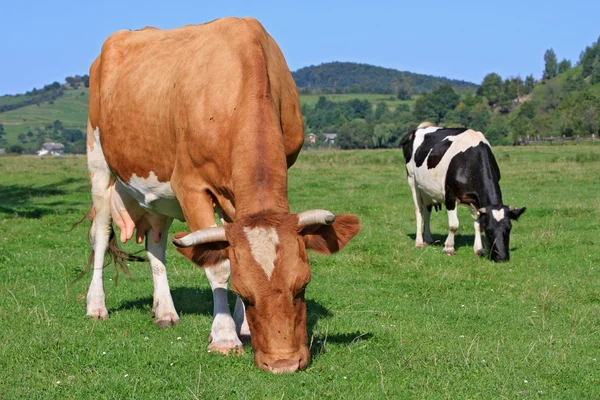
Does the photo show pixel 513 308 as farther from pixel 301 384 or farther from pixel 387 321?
pixel 301 384

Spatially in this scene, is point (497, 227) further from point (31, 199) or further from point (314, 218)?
point (31, 199)

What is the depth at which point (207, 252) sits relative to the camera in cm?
616

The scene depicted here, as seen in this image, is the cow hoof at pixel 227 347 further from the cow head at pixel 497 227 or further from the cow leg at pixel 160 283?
the cow head at pixel 497 227

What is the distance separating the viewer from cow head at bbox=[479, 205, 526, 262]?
13.5 meters

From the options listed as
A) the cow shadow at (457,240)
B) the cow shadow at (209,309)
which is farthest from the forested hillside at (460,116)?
the cow shadow at (209,309)

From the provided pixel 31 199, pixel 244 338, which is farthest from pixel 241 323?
pixel 31 199

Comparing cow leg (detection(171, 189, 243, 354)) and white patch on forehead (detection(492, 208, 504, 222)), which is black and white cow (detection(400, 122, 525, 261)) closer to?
white patch on forehead (detection(492, 208, 504, 222))

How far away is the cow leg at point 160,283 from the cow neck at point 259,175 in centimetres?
265

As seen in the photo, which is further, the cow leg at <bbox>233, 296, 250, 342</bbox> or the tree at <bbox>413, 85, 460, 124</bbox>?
the tree at <bbox>413, 85, 460, 124</bbox>

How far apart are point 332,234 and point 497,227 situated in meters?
8.43

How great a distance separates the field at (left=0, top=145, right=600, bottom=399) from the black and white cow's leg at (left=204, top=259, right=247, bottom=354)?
17cm

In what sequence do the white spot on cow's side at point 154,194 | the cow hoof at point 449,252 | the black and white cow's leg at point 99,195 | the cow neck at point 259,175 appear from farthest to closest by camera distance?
the cow hoof at point 449,252
the black and white cow's leg at point 99,195
the white spot on cow's side at point 154,194
the cow neck at point 259,175

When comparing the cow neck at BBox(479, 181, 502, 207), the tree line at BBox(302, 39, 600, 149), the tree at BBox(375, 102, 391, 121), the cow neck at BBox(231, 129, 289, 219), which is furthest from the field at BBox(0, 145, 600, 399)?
the tree at BBox(375, 102, 391, 121)

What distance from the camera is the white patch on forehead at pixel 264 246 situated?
18.5 feet
